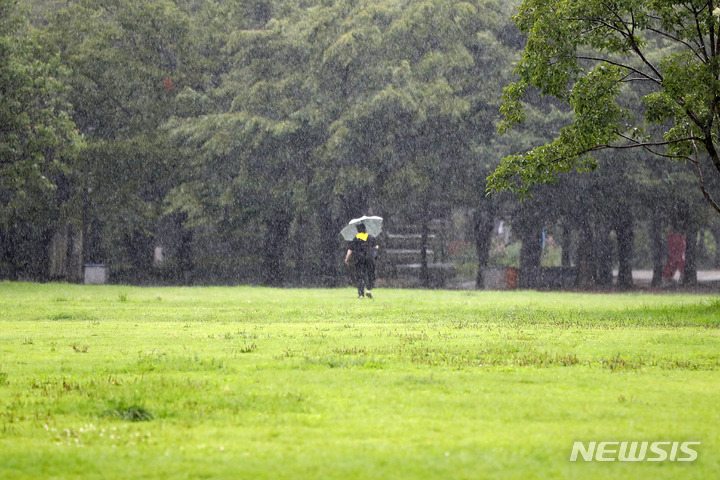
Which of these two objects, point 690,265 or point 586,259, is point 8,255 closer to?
point 586,259

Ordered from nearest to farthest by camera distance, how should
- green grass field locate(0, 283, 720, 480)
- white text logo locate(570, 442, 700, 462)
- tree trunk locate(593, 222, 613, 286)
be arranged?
green grass field locate(0, 283, 720, 480) < white text logo locate(570, 442, 700, 462) < tree trunk locate(593, 222, 613, 286)

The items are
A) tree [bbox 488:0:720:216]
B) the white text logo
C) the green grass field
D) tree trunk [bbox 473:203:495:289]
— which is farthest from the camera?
tree trunk [bbox 473:203:495:289]

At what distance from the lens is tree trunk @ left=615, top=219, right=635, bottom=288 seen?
144 feet

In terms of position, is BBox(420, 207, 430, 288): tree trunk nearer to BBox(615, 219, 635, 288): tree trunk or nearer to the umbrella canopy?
BBox(615, 219, 635, 288): tree trunk

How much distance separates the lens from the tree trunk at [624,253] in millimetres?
43906

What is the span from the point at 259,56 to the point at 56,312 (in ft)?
82.0

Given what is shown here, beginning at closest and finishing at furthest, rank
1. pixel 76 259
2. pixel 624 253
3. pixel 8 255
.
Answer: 1. pixel 624 253
2. pixel 76 259
3. pixel 8 255

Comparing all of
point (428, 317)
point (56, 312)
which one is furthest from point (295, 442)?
point (56, 312)

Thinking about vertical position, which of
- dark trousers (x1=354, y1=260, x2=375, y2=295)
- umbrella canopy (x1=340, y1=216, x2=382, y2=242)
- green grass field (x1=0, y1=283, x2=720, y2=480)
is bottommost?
green grass field (x1=0, y1=283, x2=720, y2=480)

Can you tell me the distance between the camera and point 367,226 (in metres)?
29.8

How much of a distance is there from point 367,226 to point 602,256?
66.9 feet

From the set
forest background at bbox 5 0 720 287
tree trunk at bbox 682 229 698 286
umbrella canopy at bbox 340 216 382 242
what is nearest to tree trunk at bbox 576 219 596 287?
forest background at bbox 5 0 720 287

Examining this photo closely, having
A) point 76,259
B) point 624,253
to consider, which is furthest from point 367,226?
point 76,259

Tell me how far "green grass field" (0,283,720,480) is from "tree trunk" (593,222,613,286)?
100.0ft
